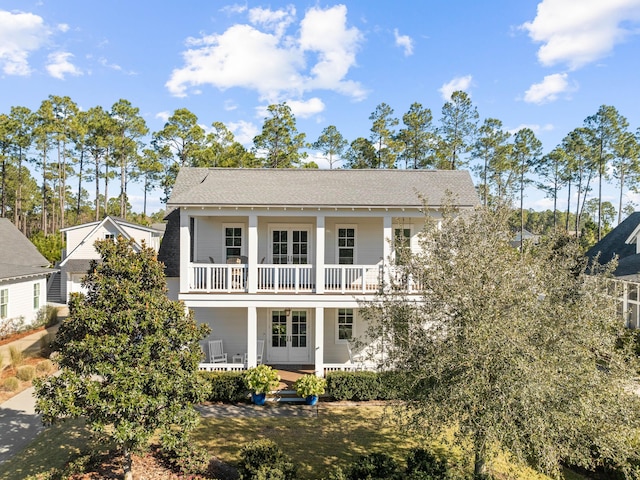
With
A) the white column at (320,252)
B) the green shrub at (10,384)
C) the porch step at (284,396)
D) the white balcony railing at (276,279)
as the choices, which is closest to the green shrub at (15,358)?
the green shrub at (10,384)

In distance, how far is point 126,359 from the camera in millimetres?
6914

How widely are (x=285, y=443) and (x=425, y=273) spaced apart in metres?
6.15

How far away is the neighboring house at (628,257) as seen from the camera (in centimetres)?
1867

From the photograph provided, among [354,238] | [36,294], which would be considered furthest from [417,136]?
[36,294]

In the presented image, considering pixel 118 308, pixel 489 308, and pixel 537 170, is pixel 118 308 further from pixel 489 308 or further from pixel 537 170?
pixel 537 170

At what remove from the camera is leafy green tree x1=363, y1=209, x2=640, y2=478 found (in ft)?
17.7

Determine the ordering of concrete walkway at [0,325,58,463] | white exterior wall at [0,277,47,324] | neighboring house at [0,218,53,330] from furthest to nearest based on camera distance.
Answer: white exterior wall at [0,277,47,324]
neighboring house at [0,218,53,330]
concrete walkway at [0,325,58,463]

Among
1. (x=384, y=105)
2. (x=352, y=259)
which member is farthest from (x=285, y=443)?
(x=384, y=105)

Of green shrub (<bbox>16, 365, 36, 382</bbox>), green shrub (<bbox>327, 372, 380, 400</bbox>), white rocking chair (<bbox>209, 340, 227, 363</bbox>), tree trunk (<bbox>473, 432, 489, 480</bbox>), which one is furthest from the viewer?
white rocking chair (<bbox>209, 340, 227, 363</bbox>)

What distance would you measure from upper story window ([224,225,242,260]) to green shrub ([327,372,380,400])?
647 cm

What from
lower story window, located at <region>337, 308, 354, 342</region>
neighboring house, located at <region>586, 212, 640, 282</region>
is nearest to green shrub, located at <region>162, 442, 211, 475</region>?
lower story window, located at <region>337, 308, 354, 342</region>

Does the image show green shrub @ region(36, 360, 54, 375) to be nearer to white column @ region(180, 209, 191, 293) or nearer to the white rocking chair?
the white rocking chair

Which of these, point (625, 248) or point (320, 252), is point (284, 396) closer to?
point (320, 252)

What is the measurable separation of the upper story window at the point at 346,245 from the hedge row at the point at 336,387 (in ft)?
16.0
